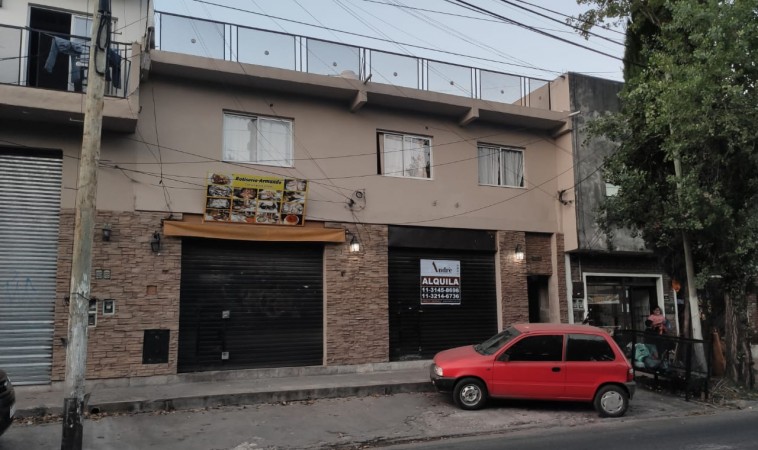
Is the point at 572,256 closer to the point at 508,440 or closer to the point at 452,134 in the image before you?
the point at 452,134

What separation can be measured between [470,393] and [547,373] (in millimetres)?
1415

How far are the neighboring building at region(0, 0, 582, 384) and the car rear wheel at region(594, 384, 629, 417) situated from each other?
5.35 metres

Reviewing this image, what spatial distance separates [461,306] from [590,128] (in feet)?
18.3

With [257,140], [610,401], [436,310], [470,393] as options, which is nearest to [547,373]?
[610,401]

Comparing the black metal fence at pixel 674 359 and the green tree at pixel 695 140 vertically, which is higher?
the green tree at pixel 695 140

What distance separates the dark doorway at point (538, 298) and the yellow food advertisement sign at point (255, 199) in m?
7.55

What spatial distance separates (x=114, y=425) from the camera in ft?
29.7

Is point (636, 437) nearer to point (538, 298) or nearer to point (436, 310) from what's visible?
point (436, 310)

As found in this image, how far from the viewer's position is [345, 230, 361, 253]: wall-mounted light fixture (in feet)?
45.8

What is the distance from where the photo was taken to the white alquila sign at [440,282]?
589 inches

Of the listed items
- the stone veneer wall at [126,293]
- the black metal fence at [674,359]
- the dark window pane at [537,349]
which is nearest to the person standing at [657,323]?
the black metal fence at [674,359]

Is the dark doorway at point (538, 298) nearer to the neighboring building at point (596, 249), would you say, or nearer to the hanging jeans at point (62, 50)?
the neighboring building at point (596, 249)

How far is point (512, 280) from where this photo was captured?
51.9 ft

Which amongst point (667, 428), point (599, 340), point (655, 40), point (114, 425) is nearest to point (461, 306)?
point (599, 340)
